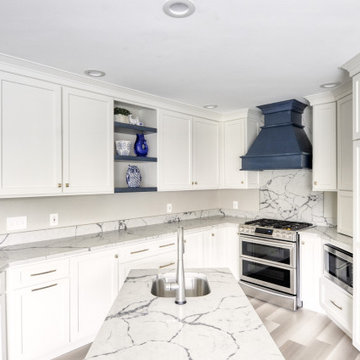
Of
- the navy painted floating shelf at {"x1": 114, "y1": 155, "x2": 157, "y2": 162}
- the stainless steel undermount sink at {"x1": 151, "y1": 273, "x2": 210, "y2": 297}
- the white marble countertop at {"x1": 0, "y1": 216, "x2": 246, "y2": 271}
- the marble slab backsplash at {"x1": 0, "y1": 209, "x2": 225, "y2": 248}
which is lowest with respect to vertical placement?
the stainless steel undermount sink at {"x1": 151, "y1": 273, "x2": 210, "y2": 297}

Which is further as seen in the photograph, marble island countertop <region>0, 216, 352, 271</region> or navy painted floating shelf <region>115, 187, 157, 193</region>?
navy painted floating shelf <region>115, 187, 157, 193</region>

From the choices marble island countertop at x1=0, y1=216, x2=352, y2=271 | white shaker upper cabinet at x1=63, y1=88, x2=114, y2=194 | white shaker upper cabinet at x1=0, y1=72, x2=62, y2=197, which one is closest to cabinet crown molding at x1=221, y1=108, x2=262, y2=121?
marble island countertop at x1=0, y1=216, x2=352, y2=271

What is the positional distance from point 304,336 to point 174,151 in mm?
2350

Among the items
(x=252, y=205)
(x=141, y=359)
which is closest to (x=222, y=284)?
(x=141, y=359)

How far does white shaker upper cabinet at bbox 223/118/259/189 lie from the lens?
13.5 feet

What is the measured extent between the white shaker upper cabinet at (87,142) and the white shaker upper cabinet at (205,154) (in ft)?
4.24

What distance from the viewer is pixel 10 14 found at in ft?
5.53

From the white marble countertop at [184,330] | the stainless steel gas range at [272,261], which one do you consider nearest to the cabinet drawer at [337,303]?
the stainless steel gas range at [272,261]

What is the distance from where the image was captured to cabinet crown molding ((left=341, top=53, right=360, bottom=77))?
Answer: 2285 mm

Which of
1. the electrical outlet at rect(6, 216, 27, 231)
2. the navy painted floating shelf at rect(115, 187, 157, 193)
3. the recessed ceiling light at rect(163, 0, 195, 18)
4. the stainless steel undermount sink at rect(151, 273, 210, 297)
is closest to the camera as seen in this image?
the recessed ceiling light at rect(163, 0, 195, 18)

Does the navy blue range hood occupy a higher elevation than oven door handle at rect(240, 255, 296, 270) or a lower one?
higher

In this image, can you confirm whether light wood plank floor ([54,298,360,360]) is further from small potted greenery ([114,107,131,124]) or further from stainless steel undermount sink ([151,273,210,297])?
small potted greenery ([114,107,131,124])

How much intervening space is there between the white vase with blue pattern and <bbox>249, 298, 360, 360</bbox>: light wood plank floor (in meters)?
1.98

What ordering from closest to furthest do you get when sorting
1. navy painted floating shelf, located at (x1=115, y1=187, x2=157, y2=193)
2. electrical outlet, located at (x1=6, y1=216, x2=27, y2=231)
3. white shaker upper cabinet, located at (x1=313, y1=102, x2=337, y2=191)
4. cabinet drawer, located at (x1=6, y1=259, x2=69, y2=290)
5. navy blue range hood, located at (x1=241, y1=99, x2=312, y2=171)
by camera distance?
1. cabinet drawer, located at (x1=6, y1=259, x2=69, y2=290)
2. electrical outlet, located at (x1=6, y1=216, x2=27, y2=231)
3. navy painted floating shelf, located at (x1=115, y1=187, x2=157, y2=193)
4. white shaker upper cabinet, located at (x1=313, y1=102, x2=337, y2=191)
5. navy blue range hood, located at (x1=241, y1=99, x2=312, y2=171)
